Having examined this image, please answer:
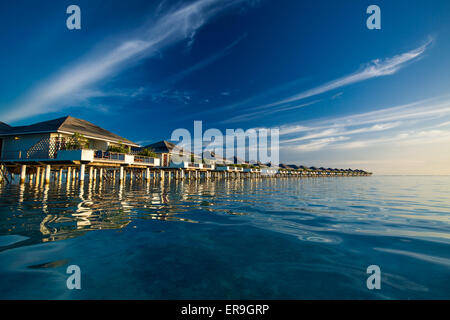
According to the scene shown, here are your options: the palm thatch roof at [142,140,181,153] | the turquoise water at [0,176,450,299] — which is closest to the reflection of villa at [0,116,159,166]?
the palm thatch roof at [142,140,181,153]

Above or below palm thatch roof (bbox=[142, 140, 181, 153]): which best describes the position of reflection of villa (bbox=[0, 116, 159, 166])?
below

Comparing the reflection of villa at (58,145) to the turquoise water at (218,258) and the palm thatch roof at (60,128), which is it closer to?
the palm thatch roof at (60,128)

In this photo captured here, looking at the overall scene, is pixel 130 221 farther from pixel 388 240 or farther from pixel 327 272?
pixel 388 240

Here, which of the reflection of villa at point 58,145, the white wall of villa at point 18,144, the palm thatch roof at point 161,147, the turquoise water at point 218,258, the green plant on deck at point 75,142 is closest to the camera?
the turquoise water at point 218,258

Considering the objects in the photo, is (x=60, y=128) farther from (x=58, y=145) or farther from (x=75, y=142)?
(x=75, y=142)

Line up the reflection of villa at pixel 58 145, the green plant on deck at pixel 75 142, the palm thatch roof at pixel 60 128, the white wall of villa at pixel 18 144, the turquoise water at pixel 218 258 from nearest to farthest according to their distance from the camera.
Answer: the turquoise water at pixel 218 258
the reflection of villa at pixel 58 145
the green plant on deck at pixel 75 142
the palm thatch roof at pixel 60 128
the white wall of villa at pixel 18 144

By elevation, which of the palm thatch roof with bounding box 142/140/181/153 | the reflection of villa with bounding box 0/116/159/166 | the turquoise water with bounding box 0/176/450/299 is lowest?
the turquoise water with bounding box 0/176/450/299

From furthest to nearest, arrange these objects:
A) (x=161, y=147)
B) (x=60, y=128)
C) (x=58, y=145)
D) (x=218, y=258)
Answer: (x=161, y=147) → (x=60, y=128) → (x=58, y=145) → (x=218, y=258)

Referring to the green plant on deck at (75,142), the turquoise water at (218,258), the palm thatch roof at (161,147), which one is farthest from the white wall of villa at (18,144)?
the turquoise water at (218,258)

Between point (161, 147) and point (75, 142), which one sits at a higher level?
point (161, 147)

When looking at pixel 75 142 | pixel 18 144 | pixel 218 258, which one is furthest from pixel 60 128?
pixel 218 258

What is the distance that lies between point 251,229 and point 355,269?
2.18m

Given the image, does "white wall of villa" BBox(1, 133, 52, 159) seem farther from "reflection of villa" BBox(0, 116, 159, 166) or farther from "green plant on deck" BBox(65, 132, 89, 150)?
"green plant on deck" BBox(65, 132, 89, 150)
